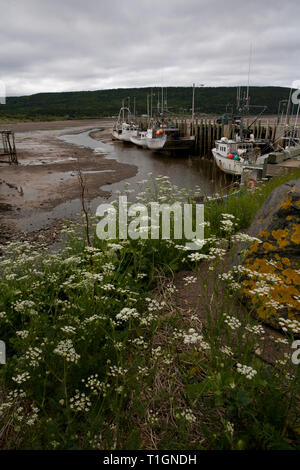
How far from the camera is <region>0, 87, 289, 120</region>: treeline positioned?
125 m

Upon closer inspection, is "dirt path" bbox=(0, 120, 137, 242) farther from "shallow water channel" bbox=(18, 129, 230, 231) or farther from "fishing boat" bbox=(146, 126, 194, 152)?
"fishing boat" bbox=(146, 126, 194, 152)

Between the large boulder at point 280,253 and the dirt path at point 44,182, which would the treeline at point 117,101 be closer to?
the dirt path at point 44,182

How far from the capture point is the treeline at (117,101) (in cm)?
12512

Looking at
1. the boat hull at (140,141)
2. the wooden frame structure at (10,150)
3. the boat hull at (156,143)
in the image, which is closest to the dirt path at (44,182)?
the wooden frame structure at (10,150)

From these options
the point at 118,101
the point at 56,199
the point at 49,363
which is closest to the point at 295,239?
the point at 49,363

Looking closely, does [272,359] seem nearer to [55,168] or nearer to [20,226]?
[20,226]

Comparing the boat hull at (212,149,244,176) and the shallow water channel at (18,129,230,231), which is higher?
the boat hull at (212,149,244,176)

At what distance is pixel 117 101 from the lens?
549ft

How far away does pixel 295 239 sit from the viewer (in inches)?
133

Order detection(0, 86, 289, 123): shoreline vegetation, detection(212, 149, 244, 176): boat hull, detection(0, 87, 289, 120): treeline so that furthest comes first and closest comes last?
detection(0, 87, 289, 120): treeline
detection(0, 86, 289, 123): shoreline vegetation
detection(212, 149, 244, 176): boat hull

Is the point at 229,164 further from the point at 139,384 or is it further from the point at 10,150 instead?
the point at 139,384

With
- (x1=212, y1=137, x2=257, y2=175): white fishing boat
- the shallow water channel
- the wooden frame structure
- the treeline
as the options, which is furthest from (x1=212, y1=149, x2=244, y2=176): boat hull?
the treeline

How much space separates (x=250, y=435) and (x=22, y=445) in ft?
5.32

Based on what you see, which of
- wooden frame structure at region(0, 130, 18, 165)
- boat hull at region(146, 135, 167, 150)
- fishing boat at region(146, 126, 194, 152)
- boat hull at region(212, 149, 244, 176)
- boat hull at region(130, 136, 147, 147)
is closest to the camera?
boat hull at region(212, 149, 244, 176)
